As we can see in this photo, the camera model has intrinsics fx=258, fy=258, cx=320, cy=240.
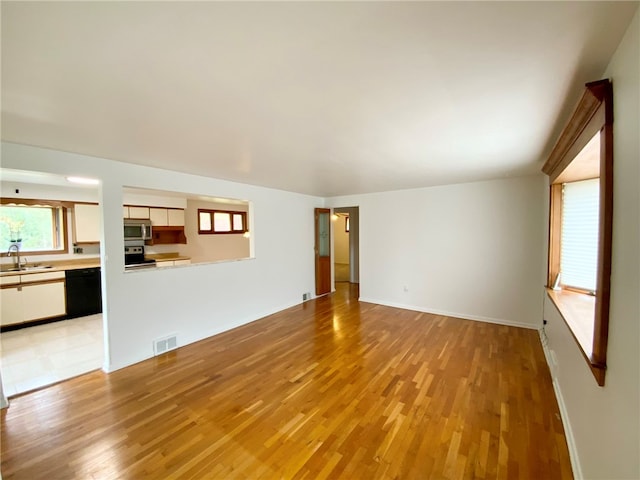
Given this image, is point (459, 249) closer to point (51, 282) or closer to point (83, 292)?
point (83, 292)

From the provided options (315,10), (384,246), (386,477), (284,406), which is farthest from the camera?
(384,246)

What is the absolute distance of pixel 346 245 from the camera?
10445 millimetres

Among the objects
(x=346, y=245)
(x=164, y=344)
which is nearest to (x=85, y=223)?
(x=164, y=344)

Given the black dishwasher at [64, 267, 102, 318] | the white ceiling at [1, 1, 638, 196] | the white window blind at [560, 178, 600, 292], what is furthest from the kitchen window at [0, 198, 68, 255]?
the white window blind at [560, 178, 600, 292]

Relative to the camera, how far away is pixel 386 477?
1.61 meters

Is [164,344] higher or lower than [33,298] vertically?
lower

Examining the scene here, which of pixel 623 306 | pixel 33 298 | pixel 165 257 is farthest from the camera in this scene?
pixel 165 257

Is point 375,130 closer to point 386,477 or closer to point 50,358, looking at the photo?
point 386,477

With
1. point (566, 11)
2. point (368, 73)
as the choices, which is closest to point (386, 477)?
point (368, 73)

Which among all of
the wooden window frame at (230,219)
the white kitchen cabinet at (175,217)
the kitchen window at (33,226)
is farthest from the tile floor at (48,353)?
the wooden window frame at (230,219)

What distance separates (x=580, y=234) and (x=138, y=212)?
6875 millimetres

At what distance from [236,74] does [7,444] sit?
120 inches

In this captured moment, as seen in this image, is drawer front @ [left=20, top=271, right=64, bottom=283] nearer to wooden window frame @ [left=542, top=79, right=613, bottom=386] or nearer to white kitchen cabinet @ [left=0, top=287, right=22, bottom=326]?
white kitchen cabinet @ [left=0, top=287, right=22, bottom=326]

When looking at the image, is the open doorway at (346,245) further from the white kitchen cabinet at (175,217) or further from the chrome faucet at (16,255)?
the chrome faucet at (16,255)
